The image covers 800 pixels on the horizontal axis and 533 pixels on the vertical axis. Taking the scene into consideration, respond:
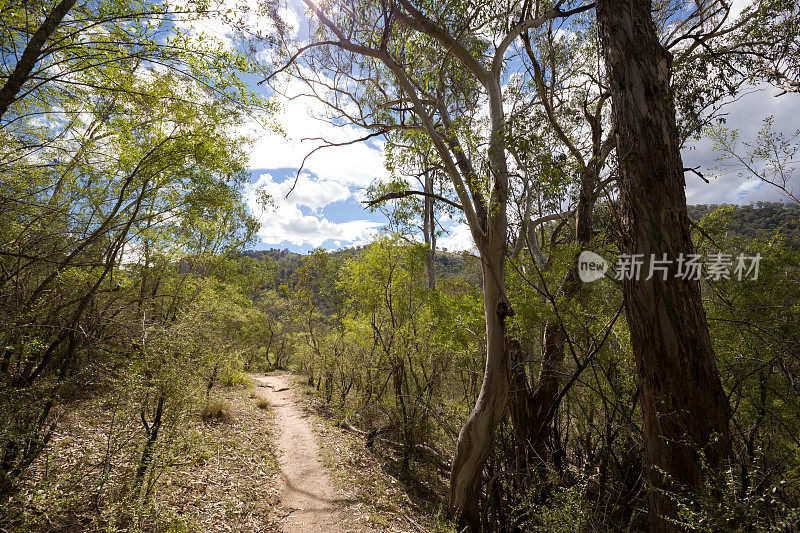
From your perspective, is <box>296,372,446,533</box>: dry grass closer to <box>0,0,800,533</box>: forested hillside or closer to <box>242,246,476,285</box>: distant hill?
<box>0,0,800,533</box>: forested hillside

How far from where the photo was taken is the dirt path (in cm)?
454

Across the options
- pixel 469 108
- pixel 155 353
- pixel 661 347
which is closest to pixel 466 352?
pixel 661 347

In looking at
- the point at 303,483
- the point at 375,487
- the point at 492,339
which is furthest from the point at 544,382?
the point at 303,483

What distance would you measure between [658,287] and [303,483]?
238 inches

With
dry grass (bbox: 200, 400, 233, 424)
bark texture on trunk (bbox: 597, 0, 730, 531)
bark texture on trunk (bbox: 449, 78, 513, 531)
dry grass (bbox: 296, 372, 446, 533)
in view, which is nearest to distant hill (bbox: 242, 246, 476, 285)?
bark texture on trunk (bbox: 449, 78, 513, 531)

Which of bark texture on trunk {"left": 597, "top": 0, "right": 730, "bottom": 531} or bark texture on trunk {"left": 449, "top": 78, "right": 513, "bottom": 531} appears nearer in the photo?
bark texture on trunk {"left": 597, "top": 0, "right": 730, "bottom": 531}

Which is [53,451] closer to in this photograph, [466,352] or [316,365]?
[466,352]

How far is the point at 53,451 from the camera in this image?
13.2ft

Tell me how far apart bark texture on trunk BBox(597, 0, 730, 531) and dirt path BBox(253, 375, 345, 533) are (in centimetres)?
422

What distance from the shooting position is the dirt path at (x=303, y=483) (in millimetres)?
4539

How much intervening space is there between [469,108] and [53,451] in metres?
8.79

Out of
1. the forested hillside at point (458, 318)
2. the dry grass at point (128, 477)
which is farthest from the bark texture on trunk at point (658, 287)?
the dry grass at point (128, 477)

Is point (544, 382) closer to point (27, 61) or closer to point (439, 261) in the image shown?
point (27, 61)

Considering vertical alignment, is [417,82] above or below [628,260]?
above
